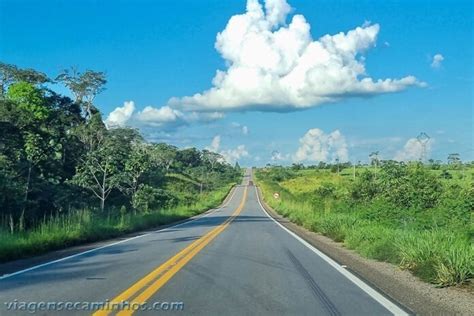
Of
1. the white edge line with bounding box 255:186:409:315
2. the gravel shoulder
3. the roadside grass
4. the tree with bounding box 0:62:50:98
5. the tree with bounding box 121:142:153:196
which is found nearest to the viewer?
the white edge line with bounding box 255:186:409:315

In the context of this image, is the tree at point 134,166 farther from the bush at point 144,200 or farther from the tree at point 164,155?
the tree at point 164,155

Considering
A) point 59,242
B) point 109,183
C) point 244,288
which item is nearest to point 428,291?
point 244,288

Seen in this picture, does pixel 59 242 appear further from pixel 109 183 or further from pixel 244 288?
pixel 109 183

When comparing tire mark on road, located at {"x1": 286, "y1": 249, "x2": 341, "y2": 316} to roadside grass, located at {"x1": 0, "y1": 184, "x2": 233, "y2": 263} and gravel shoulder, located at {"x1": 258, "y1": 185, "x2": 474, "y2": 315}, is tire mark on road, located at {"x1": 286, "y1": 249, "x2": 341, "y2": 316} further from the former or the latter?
roadside grass, located at {"x1": 0, "y1": 184, "x2": 233, "y2": 263}

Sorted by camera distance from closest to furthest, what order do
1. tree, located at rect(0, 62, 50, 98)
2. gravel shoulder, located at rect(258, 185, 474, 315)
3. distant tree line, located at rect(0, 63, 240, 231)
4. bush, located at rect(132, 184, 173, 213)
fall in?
gravel shoulder, located at rect(258, 185, 474, 315), distant tree line, located at rect(0, 63, 240, 231), bush, located at rect(132, 184, 173, 213), tree, located at rect(0, 62, 50, 98)

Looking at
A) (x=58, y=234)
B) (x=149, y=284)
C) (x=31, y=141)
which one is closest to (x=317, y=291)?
(x=149, y=284)

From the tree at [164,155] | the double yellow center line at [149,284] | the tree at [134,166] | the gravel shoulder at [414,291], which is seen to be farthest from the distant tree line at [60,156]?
the tree at [164,155]

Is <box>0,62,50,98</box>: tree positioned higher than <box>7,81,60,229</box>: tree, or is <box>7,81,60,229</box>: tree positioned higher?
<box>0,62,50,98</box>: tree

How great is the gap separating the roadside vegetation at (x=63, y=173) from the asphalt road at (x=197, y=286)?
3.84 meters

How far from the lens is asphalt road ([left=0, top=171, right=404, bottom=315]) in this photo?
749cm

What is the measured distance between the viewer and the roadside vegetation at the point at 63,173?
2003 centimetres

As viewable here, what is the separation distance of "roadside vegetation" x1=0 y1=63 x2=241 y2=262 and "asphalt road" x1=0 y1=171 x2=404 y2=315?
3.84m

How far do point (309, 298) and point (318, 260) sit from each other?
549 cm

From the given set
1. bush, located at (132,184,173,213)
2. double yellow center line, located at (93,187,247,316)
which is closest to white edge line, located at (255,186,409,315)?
double yellow center line, located at (93,187,247,316)
